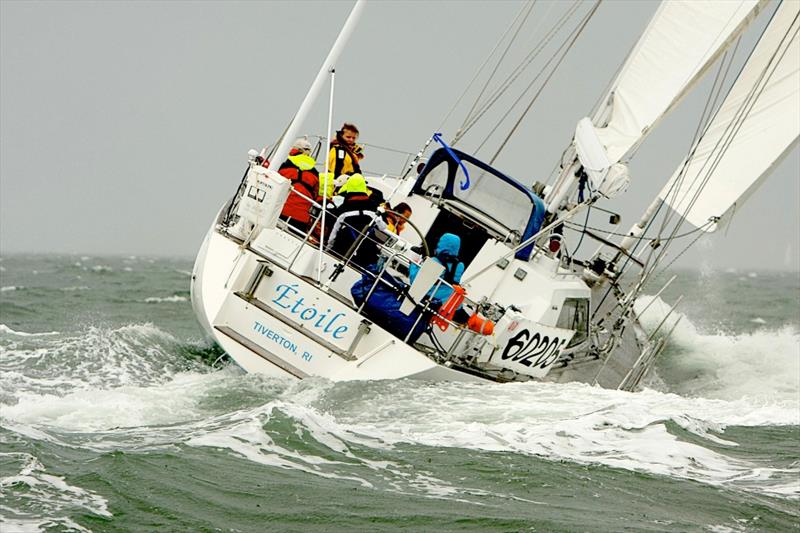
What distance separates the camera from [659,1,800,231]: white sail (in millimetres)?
13688

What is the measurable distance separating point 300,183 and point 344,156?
30.8 inches

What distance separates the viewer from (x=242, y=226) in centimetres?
988

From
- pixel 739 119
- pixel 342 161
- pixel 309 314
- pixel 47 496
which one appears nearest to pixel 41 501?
pixel 47 496

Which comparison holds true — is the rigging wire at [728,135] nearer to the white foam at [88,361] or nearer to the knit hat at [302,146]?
the knit hat at [302,146]

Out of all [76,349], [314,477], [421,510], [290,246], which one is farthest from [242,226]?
[421,510]

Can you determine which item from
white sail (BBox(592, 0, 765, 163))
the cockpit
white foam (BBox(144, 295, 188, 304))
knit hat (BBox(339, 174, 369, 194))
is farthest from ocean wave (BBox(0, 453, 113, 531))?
white foam (BBox(144, 295, 188, 304))

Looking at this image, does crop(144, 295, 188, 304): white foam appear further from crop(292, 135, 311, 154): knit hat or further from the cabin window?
the cabin window

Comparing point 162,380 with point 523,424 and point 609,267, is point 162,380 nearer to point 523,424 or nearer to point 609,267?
point 523,424

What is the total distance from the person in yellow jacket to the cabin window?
102 inches

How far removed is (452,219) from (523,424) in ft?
14.6

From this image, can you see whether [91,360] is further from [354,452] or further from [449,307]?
[354,452]

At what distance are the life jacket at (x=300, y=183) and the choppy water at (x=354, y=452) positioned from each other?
1674mm

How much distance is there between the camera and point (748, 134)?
46.6 ft

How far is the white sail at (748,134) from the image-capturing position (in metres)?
13.7
